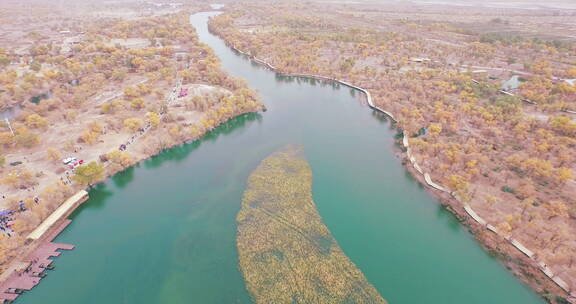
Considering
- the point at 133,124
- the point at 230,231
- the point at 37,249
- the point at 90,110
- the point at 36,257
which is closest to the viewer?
the point at 36,257

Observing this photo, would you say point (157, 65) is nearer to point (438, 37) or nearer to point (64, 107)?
point (64, 107)

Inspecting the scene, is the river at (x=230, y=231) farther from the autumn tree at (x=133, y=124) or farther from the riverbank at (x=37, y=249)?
the autumn tree at (x=133, y=124)

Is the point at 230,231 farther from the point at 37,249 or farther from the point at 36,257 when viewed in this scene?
the point at 37,249

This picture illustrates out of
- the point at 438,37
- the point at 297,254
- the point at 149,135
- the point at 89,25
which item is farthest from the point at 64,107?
the point at 438,37

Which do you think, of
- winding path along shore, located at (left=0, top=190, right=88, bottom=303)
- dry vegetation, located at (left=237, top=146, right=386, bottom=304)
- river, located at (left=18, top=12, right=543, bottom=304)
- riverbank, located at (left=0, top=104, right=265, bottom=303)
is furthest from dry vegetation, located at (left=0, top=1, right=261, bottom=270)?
dry vegetation, located at (left=237, top=146, right=386, bottom=304)

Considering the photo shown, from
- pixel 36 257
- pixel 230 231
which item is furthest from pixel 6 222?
pixel 230 231

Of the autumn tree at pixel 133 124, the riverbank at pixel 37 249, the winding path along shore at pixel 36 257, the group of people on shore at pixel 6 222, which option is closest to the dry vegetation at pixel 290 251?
the winding path along shore at pixel 36 257

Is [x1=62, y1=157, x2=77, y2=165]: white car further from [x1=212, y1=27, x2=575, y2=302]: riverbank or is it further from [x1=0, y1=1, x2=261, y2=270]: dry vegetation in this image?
[x1=212, y1=27, x2=575, y2=302]: riverbank
